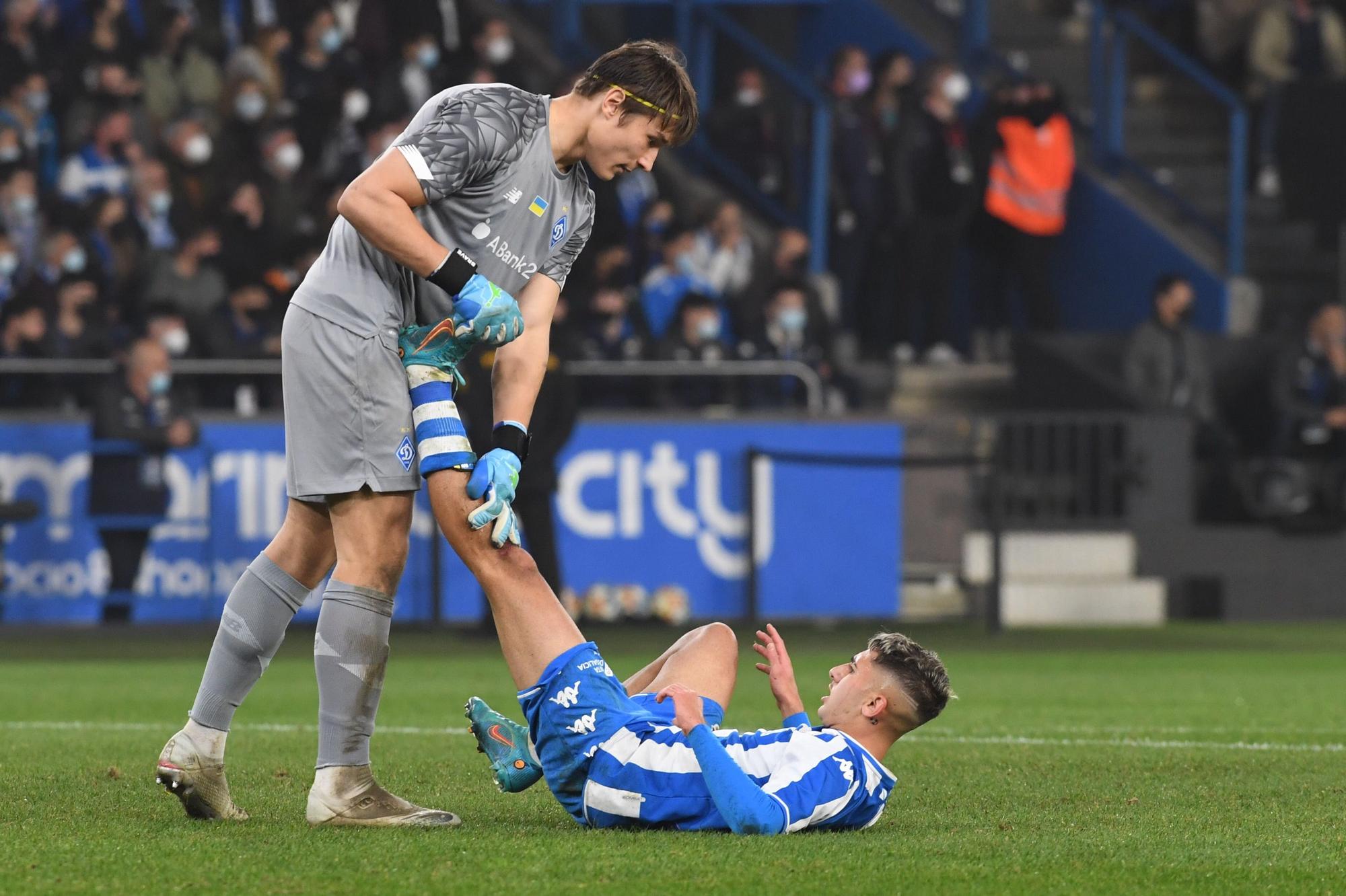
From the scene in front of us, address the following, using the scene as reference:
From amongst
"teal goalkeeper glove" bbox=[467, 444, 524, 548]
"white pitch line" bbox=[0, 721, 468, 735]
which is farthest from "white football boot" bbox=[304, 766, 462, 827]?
"white pitch line" bbox=[0, 721, 468, 735]

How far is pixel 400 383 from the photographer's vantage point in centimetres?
581

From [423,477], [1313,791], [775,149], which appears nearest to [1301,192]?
[775,149]

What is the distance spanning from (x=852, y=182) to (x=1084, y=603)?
15.6ft

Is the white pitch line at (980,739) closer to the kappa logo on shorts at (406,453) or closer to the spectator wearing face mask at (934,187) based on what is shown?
the kappa logo on shorts at (406,453)

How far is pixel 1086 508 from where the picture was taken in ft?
55.3

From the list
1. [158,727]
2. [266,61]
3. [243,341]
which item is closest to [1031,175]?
[266,61]

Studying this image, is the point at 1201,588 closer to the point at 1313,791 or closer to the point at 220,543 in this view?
the point at 220,543

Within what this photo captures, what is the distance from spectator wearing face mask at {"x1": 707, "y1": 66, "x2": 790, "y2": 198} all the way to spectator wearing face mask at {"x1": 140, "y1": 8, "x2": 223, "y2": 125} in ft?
15.2

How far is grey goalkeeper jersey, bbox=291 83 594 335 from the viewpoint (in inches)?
227

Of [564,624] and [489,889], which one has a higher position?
[564,624]

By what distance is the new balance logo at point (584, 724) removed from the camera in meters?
5.64

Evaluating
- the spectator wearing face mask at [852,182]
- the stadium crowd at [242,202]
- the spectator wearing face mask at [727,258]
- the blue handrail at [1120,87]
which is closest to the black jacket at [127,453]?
the stadium crowd at [242,202]

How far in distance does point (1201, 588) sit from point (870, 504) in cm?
341

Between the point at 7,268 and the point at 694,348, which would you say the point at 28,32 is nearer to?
the point at 7,268
